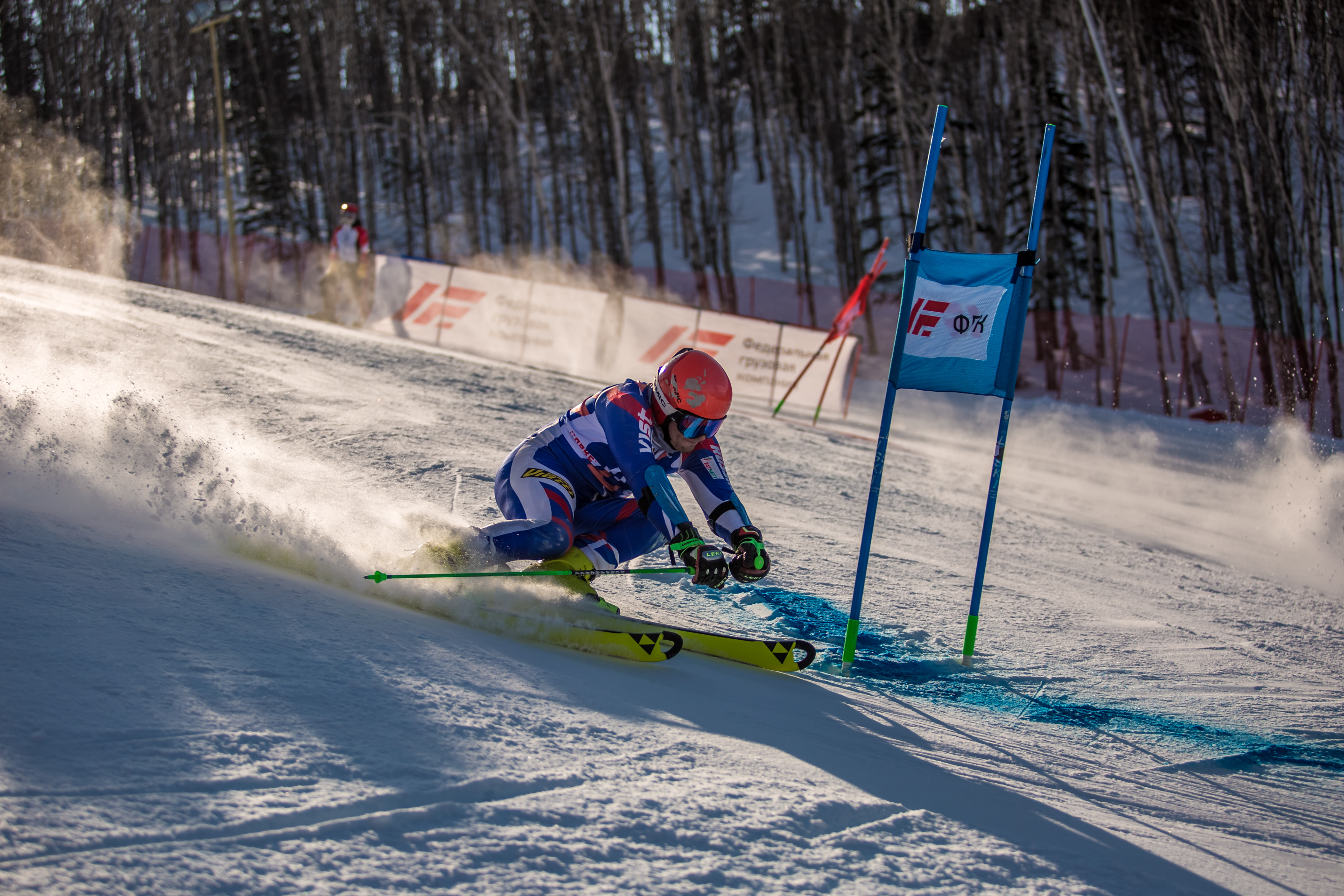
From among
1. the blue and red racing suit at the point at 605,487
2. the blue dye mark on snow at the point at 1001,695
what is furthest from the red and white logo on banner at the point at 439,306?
the blue dye mark on snow at the point at 1001,695

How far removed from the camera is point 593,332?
14859 mm

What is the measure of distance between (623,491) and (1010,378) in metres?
2.01

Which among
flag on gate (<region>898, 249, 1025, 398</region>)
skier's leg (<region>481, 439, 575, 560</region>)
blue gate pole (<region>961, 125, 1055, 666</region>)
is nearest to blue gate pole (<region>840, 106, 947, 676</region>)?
flag on gate (<region>898, 249, 1025, 398</region>)

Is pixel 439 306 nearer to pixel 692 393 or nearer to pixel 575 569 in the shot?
pixel 575 569

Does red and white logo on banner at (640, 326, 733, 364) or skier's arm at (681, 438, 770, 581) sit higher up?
red and white logo on banner at (640, 326, 733, 364)

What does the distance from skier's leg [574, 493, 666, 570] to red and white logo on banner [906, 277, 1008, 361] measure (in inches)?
61.9

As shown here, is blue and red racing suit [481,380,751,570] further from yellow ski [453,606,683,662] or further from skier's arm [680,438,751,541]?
yellow ski [453,606,683,662]

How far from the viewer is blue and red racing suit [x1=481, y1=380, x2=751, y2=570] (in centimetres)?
403

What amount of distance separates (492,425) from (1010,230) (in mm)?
26815

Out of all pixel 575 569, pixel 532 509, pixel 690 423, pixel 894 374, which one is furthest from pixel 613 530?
pixel 894 374

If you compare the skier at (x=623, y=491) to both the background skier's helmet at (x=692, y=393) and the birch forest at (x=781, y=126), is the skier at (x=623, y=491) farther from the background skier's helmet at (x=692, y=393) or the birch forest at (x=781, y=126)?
the birch forest at (x=781, y=126)

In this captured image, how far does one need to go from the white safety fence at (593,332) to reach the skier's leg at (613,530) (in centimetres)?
945

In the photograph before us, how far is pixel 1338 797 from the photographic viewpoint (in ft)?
11.0

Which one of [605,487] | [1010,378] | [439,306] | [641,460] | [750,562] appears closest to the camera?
[750,562]
